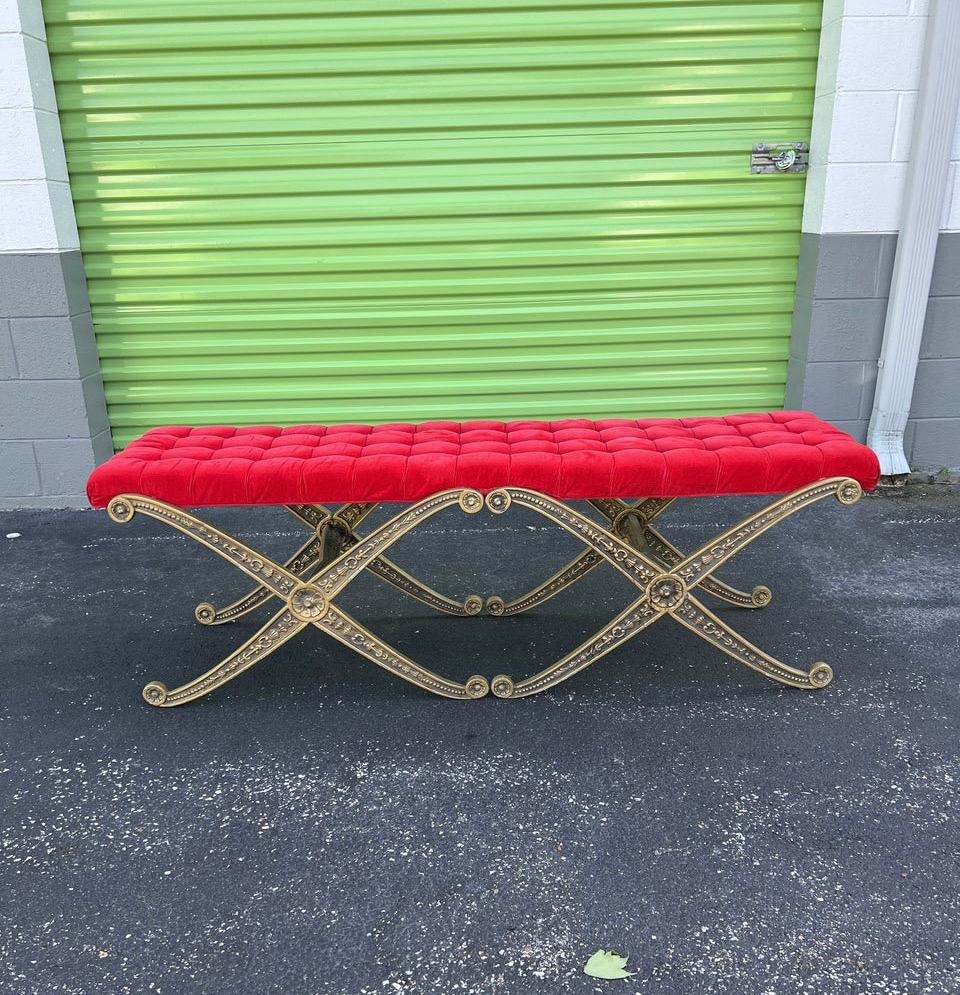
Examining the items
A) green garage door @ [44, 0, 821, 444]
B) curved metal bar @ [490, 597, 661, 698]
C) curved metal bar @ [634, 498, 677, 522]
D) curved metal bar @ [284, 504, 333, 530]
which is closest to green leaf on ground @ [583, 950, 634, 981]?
curved metal bar @ [490, 597, 661, 698]

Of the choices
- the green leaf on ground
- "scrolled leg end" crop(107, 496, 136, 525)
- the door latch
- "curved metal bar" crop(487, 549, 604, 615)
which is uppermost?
the door latch

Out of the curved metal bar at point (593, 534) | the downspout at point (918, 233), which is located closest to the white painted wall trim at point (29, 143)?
the curved metal bar at point (593, 534)

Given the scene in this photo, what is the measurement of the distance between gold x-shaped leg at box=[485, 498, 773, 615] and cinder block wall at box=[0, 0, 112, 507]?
7.23 ft

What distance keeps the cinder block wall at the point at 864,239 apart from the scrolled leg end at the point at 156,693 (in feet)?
9.69

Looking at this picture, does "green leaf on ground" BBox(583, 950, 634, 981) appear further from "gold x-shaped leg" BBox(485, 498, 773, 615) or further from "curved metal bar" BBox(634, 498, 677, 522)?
"curved metal bar" BBox(634, 498, 677, 522)

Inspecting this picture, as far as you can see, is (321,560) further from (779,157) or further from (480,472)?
(779,157)

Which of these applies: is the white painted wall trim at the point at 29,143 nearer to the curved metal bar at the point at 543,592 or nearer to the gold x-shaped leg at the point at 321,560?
the gold x-shaped leg at the point at 321,560

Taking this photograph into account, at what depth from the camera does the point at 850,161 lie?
3.55 metres

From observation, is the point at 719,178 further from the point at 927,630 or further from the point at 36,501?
the point at 36,501

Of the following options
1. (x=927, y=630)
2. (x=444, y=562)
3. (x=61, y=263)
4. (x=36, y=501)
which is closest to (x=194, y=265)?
(x=61, y=263)

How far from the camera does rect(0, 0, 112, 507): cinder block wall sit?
11.2 ft

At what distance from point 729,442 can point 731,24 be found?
2.29 meters

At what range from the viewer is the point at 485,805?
1.90 metres

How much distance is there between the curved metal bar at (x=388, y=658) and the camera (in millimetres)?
2195
